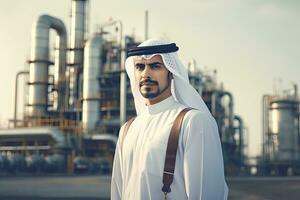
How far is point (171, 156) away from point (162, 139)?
0.10 meters

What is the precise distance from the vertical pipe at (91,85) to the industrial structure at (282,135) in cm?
1477

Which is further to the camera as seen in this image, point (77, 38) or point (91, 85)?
point (77, 38)

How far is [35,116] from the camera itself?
36.1 metres

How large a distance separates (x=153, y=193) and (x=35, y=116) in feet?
114

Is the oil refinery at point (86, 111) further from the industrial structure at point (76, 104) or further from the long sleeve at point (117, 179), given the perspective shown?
the long sleeve at point (117, 179)

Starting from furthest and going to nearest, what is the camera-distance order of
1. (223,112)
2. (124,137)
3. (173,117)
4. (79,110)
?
(223,112) → (79,110) → (124,137) → (173,117)

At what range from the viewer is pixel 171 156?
2244mm

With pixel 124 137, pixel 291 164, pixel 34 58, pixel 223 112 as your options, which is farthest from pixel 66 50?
pixel 124 137

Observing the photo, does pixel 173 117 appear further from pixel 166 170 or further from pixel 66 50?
pixel 66 50

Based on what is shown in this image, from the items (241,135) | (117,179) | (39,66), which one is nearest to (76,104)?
(39,66)

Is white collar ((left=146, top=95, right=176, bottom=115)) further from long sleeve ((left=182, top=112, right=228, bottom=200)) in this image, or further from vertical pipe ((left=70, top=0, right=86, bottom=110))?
vertical pipe ((left=70, top=0, right=86, bottom=110))

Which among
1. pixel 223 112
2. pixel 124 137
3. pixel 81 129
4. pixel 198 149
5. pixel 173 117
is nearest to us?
pixel 198 149

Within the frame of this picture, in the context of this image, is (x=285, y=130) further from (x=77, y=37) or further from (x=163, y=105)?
(x=163, y=105)

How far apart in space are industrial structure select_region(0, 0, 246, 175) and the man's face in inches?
1127
